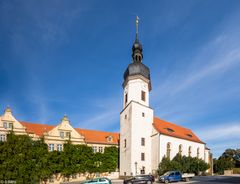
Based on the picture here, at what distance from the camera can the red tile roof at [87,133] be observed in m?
42.5

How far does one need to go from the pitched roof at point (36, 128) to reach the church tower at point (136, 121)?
12.9m

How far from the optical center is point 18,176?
3144 centimetres

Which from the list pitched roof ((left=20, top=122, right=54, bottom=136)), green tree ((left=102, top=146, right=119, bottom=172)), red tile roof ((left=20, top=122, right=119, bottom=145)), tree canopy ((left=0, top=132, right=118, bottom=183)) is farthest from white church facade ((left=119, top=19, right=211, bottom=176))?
pitched roof ((left=20, top=122, right=54, bottom=136))

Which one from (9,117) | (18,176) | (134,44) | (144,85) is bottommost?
(18,176)

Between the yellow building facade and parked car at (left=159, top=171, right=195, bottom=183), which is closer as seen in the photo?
parked car at (left=159, top=171, right=195, bottom=183)

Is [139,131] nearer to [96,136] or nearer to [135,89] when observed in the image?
[135,89]

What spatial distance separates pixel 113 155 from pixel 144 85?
1336cm

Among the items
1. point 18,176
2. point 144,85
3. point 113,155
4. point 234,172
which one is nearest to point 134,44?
point 144,85

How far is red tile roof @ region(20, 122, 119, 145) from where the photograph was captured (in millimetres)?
42500

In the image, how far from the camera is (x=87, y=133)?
159 feet

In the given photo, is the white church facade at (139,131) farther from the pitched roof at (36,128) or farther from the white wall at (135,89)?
the pitched roof at (36,128)

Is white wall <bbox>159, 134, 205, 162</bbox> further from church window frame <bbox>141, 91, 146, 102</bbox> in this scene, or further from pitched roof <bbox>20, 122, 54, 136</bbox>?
pitched roof <bbox>20, 122, 54, 136</bbox>

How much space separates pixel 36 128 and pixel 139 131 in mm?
16982

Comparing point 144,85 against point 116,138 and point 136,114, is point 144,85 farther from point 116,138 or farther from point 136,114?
point 116,138
